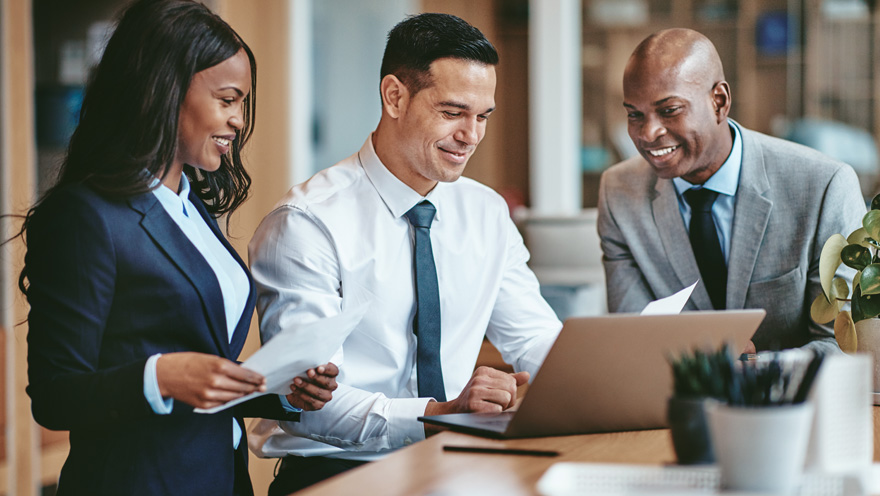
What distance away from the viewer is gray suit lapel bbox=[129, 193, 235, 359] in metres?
1.27

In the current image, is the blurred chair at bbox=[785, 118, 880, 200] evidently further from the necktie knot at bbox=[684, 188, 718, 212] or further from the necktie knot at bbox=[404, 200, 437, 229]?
the necktie knot at bbox=[404, 200, 437, 229]

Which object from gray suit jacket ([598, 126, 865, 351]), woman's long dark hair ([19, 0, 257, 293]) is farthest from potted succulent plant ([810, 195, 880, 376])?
woman's long dark hair ([19, 0, 257, 293])

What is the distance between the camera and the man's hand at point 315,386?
1.32 metres

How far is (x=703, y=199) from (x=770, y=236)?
164 millimetres

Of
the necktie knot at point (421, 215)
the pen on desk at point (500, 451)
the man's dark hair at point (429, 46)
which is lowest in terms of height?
the pen on desk at point (500, 451)

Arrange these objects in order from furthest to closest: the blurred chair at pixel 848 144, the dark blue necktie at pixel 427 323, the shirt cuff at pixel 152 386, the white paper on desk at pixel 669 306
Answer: the blurred chair at pixel 848 144
the dark blue necktie at pixel 427 323
the white paper on desk at pixel 669 306
the shirt cuff at pixel 152 386

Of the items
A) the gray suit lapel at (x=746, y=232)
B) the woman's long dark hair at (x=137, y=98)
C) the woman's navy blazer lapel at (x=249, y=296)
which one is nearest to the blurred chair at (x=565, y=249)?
the gray suit lapel at (x=746, y=232)

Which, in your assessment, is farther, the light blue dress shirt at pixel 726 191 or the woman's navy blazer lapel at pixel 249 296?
Answer: the light blue dress shirt at pixel 726 191

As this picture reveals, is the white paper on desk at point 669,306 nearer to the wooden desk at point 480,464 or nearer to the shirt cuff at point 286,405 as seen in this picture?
the wooden desk at point 480,464

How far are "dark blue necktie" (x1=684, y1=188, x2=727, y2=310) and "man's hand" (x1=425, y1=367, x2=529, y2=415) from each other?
71 centimetres

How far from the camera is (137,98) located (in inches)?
50.0

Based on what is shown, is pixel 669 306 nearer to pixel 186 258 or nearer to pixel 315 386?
pixel 315 386

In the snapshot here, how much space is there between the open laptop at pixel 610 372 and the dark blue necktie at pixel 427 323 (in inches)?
17.5

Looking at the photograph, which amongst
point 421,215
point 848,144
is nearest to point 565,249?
point 421,215
